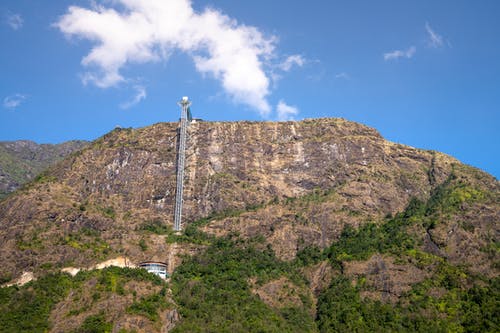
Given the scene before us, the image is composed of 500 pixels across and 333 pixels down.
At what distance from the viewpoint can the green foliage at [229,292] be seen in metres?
111

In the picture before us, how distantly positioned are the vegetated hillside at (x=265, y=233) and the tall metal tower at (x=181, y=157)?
271 cm

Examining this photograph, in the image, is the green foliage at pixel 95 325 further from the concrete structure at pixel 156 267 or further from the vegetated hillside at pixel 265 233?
the concrete structure at pixel 156 267

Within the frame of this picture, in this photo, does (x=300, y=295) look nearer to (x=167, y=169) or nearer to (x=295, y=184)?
(x=295, y=184)

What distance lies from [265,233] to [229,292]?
2575 cm

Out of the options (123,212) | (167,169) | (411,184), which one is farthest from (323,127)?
(123,212)

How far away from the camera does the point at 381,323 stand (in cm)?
11025

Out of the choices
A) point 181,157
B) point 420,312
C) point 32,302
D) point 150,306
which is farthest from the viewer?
point 181,157

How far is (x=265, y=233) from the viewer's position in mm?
143750

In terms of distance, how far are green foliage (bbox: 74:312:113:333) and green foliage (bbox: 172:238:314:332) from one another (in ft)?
39.3

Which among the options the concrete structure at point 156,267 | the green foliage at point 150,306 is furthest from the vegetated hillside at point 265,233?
the concrete structure at point 156,267

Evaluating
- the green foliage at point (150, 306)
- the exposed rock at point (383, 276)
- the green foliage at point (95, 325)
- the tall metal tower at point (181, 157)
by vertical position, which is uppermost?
the tall metal tower at point (181, 157)

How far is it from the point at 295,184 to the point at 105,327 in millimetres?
71087

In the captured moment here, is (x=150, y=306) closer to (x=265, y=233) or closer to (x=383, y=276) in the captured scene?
(x=265, y=233)

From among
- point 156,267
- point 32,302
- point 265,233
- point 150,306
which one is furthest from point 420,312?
→ point 32,302
